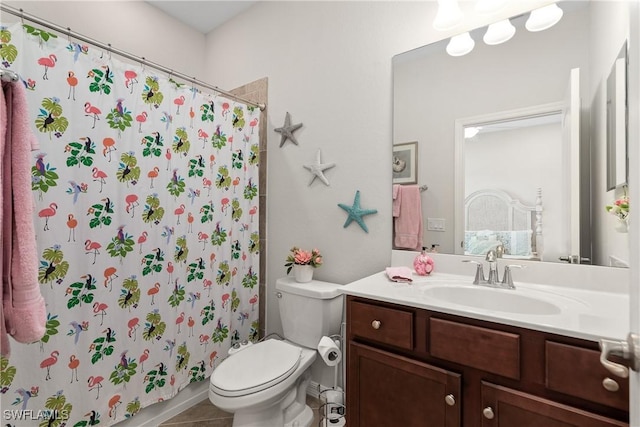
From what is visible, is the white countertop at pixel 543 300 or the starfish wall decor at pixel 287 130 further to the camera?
the starfish wall decor at pixel 287 130

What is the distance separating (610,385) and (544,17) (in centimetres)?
137

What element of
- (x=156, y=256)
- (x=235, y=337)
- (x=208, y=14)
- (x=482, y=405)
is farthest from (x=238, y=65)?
(x=482, y=405)

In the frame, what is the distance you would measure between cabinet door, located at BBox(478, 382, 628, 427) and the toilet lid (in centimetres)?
91

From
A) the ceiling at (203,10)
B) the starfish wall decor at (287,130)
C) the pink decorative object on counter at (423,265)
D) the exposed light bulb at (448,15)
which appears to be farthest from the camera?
the ceiling at (203,10)

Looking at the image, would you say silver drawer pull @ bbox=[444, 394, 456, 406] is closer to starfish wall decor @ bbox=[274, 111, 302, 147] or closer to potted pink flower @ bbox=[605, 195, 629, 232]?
potted pink flower @ bbox=[605, 195, 629, 232]

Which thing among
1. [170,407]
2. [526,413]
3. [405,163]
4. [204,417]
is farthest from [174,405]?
[405,163]

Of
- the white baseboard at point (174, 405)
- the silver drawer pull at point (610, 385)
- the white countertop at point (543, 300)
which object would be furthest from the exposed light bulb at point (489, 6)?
the white baseboard at point (174, 405)

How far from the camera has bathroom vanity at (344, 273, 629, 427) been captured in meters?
0.85

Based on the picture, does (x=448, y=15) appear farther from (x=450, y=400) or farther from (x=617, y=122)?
(x=450, y=400)

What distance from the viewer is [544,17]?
1.32 meters

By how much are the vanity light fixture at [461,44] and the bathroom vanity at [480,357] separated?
3.60ft

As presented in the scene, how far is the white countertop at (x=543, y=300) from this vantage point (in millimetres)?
878

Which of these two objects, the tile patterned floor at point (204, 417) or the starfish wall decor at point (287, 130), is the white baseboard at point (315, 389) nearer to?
the tile patterned floor at point (204, 417)

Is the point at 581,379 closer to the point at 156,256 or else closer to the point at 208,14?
the point at 156,256
